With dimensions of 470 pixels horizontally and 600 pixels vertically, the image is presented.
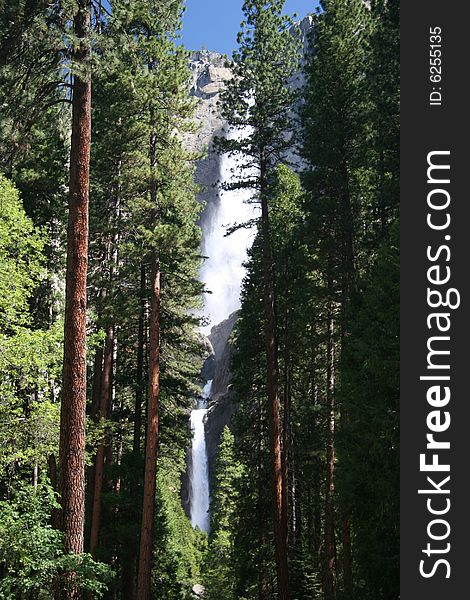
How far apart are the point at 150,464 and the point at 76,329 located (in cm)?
647

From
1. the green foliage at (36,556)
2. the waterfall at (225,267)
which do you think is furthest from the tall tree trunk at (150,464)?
the waterfall at (225,267)

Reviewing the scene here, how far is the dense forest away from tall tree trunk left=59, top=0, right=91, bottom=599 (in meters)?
0.03

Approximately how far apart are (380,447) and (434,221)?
485cm

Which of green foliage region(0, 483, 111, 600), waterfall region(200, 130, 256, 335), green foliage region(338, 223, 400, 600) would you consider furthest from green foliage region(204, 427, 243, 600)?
waterfall region(200, 130, 256, 335)

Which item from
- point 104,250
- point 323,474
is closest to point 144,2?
point 104,250

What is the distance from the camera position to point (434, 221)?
4.61 meters

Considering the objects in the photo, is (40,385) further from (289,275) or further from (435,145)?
(289,275)

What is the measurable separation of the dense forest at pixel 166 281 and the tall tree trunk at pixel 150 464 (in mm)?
54

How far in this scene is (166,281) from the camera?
16734 millimetres

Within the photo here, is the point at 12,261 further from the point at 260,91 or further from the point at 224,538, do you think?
the point at 224,538

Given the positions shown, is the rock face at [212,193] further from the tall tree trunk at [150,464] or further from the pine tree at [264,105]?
the tall tree trunk at [150,464]

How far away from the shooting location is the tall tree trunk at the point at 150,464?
12.0m

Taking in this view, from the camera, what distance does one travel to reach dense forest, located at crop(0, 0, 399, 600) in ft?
24.2

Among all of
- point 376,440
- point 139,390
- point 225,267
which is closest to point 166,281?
point 139,390
